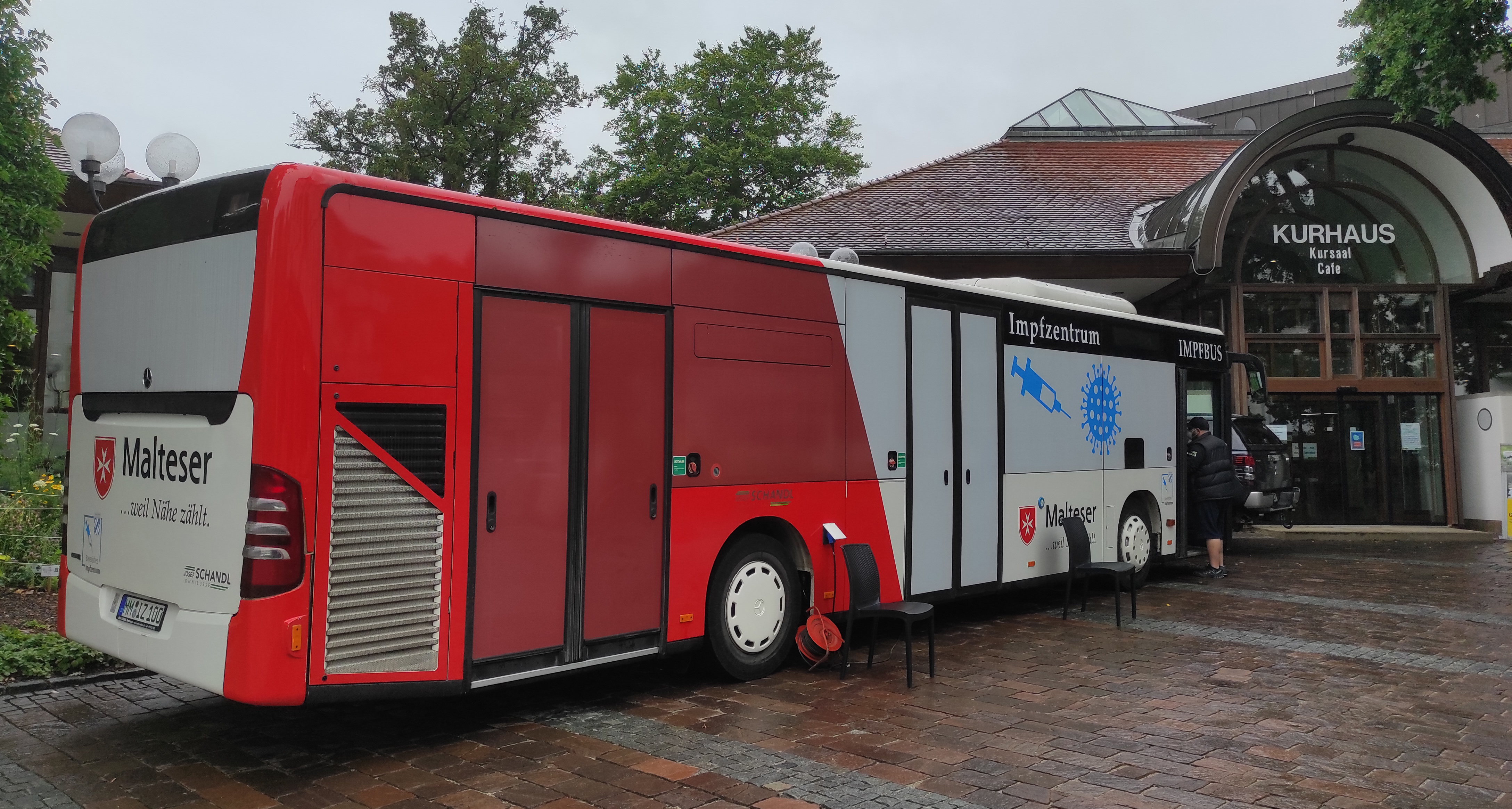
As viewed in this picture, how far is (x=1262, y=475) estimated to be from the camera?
15023 millimetres

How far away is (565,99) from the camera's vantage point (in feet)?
113

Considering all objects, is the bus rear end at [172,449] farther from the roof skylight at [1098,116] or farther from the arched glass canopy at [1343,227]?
the roof skylight at [1098,116]

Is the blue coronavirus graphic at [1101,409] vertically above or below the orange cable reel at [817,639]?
above

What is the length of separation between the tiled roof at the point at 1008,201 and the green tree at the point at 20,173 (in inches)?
414

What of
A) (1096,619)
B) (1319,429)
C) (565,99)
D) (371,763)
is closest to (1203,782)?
(371,763)

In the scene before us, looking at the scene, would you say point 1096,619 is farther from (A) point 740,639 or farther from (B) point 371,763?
(B) point 371,763

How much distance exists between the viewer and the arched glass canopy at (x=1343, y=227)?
1845 centimetres

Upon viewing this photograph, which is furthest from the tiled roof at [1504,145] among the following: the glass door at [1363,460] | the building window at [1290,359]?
the building window at [1290,359]

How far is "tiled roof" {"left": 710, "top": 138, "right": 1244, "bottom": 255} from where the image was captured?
18.3 m

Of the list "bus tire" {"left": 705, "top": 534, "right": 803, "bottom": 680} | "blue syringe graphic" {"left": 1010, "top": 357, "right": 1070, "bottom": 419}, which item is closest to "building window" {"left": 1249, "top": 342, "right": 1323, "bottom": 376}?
"blue syringe graphic" {"left": 1010, "top": 357, "right": 1070, "bottom": 419}

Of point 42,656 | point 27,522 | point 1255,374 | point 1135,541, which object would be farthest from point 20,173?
point 1255,374

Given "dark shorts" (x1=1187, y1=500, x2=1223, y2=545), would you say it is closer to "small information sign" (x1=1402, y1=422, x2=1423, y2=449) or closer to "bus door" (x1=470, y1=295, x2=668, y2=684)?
"bus door" (x1=470, y1=295, x2=668, y2=684)

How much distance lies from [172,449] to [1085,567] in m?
7.06

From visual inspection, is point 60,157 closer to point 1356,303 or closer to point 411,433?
point 411,433
